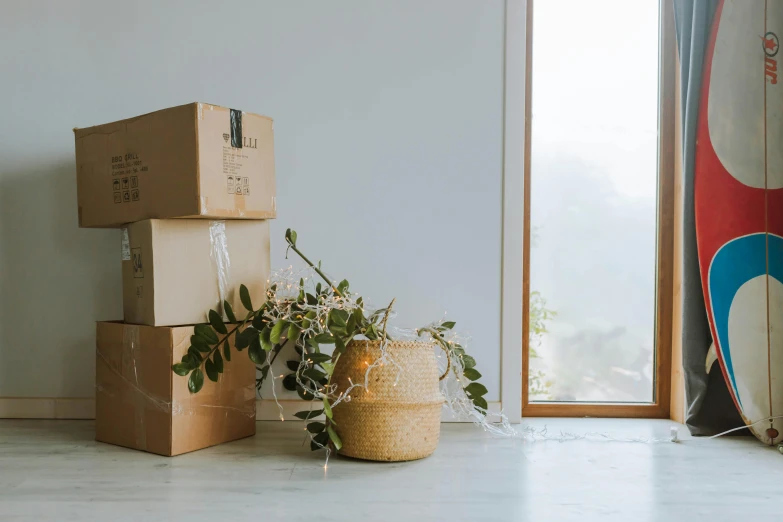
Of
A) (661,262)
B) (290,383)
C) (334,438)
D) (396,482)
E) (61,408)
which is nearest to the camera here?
(396,482)

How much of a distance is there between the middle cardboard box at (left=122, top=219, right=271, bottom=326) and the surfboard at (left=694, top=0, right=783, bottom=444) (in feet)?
4.30

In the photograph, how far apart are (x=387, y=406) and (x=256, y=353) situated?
37cm

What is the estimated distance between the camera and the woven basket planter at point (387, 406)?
5.18 feet

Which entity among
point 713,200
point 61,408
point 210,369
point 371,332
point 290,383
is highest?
point 713,200

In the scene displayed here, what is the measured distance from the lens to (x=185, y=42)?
2094 mm

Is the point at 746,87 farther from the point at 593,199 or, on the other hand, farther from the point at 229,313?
the point at 229,313

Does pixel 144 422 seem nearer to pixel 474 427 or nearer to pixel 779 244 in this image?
pixel 474 427

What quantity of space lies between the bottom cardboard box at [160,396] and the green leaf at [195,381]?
14mm

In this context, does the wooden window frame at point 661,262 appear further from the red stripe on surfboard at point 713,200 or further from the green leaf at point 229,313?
the green leaf at point 229,313

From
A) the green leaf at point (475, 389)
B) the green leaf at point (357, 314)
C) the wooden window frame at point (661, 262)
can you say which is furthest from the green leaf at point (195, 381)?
the wooden window frame at point (661, 262)

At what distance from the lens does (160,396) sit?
5.38ft

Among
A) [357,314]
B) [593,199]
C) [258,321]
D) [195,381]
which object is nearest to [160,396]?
[195,381]

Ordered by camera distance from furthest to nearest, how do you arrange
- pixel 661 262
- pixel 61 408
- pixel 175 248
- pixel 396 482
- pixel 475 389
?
pixel 661 262, pixel 61 408, pixel 475 389, pixel 175 248, pixel 396 482

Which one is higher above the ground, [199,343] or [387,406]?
[199,343]
